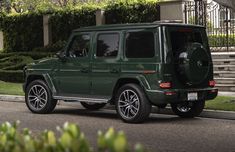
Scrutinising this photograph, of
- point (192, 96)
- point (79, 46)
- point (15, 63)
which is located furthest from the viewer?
point (15, 63)

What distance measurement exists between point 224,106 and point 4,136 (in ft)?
31.6

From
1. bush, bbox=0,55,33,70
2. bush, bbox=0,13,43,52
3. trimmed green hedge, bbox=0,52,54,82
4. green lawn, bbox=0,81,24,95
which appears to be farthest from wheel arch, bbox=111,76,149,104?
bush, bbox=0,13,43,52

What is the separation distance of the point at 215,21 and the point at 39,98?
32.1 ft

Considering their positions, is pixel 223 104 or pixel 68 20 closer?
pixel 223 104

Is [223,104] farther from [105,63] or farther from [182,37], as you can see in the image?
[105,63]

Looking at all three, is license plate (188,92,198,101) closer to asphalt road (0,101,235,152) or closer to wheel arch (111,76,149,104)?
asphalt road (0,101,235,152)

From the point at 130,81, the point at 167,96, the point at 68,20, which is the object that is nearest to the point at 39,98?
the point at 130,81

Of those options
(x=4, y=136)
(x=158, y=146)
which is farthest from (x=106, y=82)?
(x=4, y=136)

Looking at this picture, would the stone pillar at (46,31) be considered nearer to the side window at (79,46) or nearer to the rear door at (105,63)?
the side window at (79,46)

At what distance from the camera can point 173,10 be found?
70.8ft

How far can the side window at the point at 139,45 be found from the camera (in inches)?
435

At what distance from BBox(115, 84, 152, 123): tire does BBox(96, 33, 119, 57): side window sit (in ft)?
3.02

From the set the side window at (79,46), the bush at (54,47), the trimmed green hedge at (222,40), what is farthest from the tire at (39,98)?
the bush at (54,47)

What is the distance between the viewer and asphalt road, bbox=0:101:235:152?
849 centimetres
